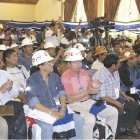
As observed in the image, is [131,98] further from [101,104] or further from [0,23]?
[0,23]

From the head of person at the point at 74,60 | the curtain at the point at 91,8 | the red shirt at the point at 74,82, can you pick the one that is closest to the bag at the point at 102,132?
the red shirt at the point at 74,82

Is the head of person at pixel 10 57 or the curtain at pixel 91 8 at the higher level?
the curtain at pixel 91 8

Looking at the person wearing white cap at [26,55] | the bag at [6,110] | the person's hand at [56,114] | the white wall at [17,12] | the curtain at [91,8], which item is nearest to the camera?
the bag at [6,110]

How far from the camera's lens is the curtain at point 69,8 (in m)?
14.3

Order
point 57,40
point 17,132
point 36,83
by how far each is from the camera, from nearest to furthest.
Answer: point 17,132
point 36,83
point 57,40

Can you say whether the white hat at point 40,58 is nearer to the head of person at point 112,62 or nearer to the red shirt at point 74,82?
the red shirt at point 74,82

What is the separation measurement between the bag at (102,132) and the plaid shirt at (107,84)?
54 cm

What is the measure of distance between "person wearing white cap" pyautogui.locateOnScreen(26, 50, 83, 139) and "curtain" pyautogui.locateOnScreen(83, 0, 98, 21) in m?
10.2

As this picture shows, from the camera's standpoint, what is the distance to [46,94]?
3037 millimetres

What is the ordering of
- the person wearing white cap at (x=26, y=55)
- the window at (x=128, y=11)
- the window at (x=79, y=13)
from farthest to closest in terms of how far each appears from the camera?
the window at (x=79, y=13), the window at (x=128, y=11), the person wearing white cap at (x=26, y=55)

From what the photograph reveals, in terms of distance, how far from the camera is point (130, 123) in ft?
12.3

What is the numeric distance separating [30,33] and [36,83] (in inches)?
290

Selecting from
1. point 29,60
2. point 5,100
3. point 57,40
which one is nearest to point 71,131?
→ point 5,100

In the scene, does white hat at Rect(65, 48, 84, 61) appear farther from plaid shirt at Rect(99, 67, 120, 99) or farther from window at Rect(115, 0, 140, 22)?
window at Rect(115, 0, 140, 22)
